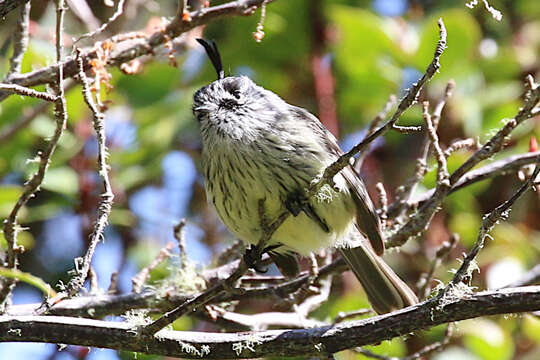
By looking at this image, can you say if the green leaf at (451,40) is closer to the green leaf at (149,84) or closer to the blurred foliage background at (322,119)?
the blurred foliage background at (322,119)

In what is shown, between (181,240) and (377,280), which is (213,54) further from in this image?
(377,280)

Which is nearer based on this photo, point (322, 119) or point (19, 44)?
point (19, 44)

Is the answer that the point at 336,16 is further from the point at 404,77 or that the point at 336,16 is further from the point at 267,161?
the point at 267,161

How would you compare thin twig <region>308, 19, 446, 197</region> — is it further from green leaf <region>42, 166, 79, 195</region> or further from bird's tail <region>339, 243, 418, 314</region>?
green leaf <region>42, 166, 79, 195</region>

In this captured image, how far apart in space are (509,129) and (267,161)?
1008 mm

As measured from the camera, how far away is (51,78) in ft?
9.11

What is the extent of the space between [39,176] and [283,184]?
1068 millimetres

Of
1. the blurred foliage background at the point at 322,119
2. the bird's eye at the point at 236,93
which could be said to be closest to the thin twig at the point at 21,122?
the blurred foliage background at the point at 322,119

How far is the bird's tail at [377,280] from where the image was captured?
357cm

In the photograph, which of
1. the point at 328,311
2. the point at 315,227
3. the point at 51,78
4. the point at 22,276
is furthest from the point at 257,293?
the point at 22,276

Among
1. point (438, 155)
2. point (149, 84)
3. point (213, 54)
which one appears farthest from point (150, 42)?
point (149, 84)

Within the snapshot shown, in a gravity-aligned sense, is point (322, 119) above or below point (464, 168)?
above

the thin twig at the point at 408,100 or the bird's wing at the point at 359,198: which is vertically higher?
the bird's wing at the point at 359,198

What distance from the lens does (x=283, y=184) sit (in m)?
3.16
